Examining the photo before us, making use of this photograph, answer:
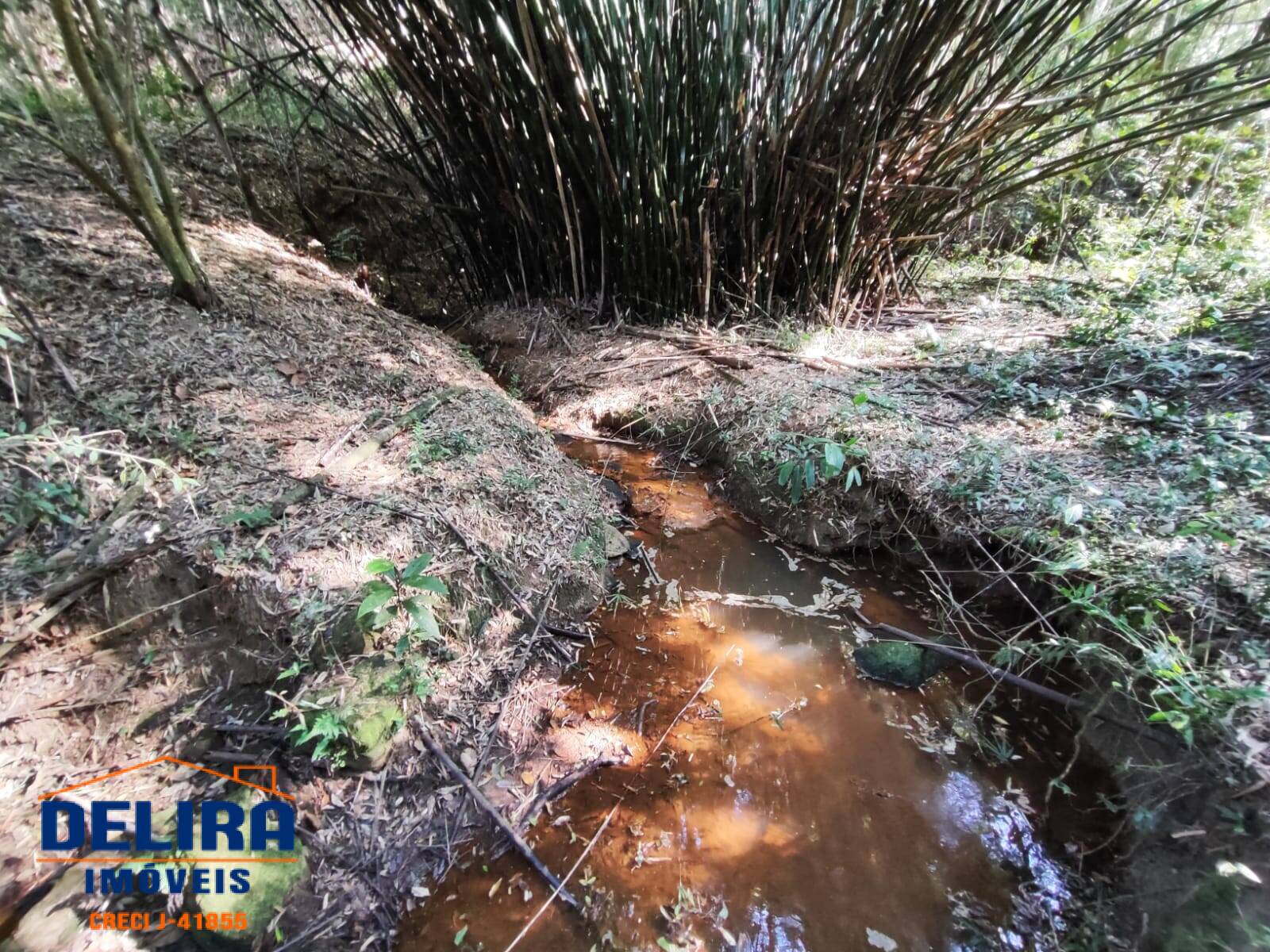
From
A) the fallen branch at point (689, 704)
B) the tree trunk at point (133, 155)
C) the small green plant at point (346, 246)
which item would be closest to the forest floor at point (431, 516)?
the tree trunk at point (133, 155)

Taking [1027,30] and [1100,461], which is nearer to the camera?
[1100,461]

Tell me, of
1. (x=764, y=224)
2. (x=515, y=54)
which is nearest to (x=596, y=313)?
(x=764, y=224)

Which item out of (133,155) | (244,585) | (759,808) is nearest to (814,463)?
(759,808)

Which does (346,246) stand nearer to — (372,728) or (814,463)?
(814,463)

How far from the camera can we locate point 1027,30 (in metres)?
2.82

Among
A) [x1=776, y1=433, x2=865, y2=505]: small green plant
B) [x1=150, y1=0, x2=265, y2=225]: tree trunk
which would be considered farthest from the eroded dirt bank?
[x1=776, y1=433, x2=865, y2=505]: small green plant

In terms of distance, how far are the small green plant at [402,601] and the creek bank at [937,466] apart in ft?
5.72

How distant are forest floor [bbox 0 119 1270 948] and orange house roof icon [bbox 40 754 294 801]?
0.02 meters

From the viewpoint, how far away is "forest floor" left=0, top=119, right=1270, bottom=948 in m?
1.40

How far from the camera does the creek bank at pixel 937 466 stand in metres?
1.33

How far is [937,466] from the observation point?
8.00 ft

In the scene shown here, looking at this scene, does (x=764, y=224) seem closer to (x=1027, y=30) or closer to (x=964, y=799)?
(x=1027, y=30)

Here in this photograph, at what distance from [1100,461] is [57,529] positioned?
374 cm
